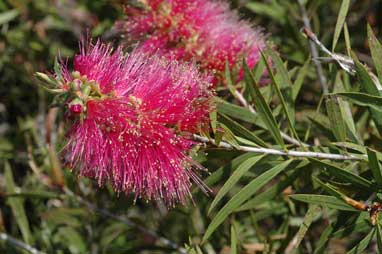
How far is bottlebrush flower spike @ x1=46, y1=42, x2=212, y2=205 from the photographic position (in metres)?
1.70

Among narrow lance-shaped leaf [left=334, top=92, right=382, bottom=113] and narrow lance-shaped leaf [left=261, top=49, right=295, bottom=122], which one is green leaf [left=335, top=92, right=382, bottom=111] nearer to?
narrow lance-shaped leaf [left=334, top=92, right=382, bottom=113]

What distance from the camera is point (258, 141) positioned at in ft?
6.35

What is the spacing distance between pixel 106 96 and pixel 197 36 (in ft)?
1.94

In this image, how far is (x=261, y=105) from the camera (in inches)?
74.5

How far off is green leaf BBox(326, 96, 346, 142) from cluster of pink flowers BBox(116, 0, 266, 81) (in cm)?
44

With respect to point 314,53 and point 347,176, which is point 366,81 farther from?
point 314,53

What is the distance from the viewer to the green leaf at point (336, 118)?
5.99ft

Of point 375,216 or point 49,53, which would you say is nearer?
point 375,216

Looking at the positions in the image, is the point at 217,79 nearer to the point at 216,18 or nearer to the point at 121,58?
the point at 216,18

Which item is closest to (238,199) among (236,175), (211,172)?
(236,175)

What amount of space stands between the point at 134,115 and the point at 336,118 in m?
0.67

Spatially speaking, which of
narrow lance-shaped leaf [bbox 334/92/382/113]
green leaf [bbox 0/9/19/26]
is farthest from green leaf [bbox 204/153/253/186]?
green leaf [bbox 0/9/19/26]

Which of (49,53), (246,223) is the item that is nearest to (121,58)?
(246,223)

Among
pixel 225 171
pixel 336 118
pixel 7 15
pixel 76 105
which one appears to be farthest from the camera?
pixel 7 15
